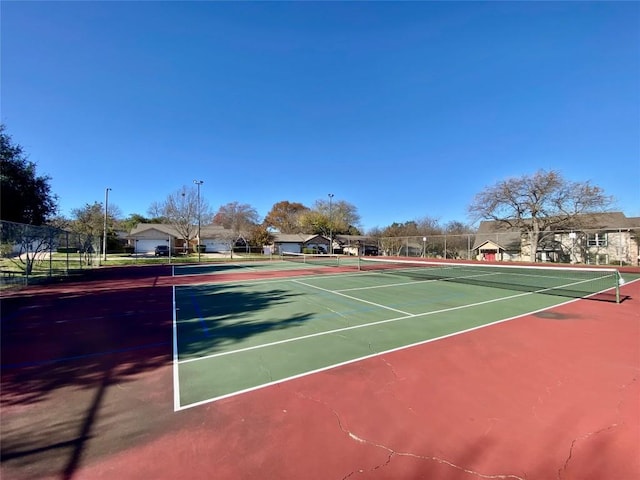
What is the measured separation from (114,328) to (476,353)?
886 cm

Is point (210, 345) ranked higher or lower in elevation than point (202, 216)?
lower

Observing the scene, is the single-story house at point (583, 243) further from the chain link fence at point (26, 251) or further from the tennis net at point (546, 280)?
the chain link fence at point (26, 251)

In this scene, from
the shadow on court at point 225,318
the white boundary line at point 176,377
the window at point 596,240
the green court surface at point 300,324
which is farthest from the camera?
the window at point 596,240

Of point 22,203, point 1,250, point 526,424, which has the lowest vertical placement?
point 526,424

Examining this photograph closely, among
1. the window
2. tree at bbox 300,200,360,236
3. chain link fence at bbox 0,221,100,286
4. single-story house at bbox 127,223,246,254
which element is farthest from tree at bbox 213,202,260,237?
the window

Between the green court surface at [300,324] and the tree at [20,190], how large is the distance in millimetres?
14930

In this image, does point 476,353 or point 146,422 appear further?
point 476,353

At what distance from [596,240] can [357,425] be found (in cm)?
4604

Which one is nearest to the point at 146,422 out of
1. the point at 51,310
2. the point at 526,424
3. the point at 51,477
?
the point at 51,477

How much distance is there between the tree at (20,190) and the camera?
19.1 m

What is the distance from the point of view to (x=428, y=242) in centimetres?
4428

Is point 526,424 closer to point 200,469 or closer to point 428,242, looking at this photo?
point 200,469

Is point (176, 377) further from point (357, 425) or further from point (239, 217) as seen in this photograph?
point (239, 217)

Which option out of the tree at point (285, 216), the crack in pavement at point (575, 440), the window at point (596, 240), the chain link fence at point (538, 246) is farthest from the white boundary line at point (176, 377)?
the tree at point (285, 216)
